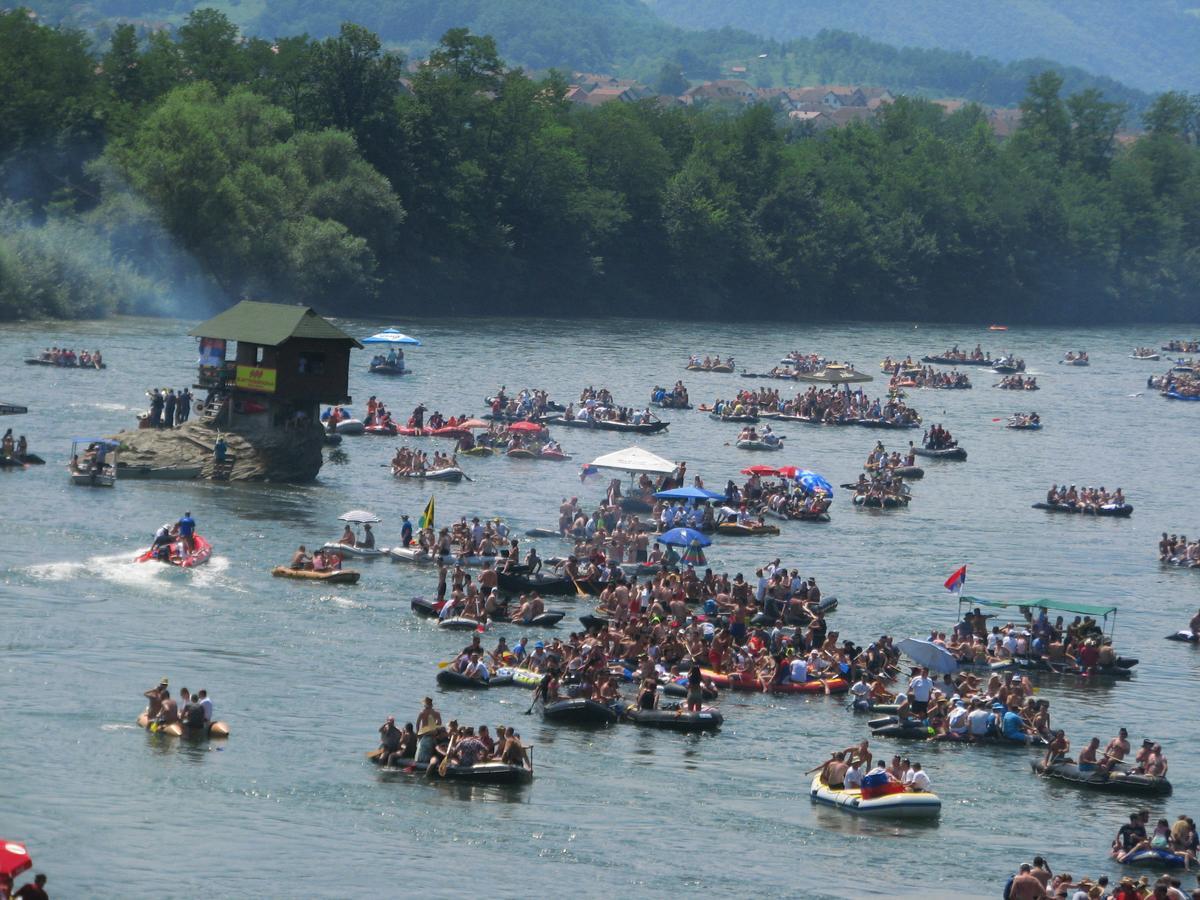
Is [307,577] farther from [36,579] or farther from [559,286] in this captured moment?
[559,286]

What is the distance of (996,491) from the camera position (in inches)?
3103

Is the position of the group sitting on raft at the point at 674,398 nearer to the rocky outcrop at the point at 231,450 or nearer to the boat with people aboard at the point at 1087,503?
the boat with people aboard at the point at 1087,503

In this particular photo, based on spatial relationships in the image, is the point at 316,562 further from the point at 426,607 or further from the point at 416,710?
the point at 416,710

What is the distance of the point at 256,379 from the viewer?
64125 mm

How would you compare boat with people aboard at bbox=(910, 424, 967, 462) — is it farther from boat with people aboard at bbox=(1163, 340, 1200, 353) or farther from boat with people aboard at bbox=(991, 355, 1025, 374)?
boat with people aboard at bbox=(1163, 340, 1200, 353)

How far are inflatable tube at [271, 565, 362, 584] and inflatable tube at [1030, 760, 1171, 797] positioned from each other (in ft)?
66.4

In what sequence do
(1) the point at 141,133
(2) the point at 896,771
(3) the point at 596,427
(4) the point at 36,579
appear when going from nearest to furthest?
1. (2) the point at 896,771
2. (4) the point at 36,579
3. (3) the point at 596,427
4. (1) the point at 141,133

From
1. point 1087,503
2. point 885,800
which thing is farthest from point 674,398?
point 885,800

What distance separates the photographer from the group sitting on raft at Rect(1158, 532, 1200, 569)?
65312mm

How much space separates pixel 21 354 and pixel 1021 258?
109559mm

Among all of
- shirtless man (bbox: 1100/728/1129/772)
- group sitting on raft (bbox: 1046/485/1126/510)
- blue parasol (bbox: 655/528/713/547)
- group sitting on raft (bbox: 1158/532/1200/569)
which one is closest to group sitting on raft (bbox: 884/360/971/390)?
group sitting on raft (bbox: 1046/485/1126/510)

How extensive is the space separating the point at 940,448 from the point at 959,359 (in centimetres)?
4148

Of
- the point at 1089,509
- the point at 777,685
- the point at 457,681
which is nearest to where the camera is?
the point at 457,681

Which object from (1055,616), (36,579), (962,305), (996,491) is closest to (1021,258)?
(962,305)
